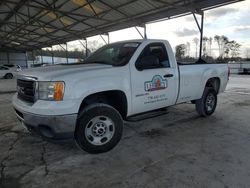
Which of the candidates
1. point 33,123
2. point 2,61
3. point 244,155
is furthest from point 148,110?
point 2,61

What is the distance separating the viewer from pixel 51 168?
299 centimetres

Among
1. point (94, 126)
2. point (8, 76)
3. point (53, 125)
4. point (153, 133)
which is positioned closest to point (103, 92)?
point (94, 126)

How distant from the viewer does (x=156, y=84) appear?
Answer: 13.1 feet

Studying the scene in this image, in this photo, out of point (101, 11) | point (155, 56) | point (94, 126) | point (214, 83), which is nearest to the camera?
point (94, 126)

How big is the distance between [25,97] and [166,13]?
366 inches

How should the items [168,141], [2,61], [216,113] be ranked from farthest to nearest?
[2,61] < [216,113] < [168,141]

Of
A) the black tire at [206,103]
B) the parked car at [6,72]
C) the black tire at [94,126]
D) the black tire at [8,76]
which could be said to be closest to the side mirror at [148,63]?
the black tire at [94,126]

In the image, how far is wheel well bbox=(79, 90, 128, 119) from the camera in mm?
3426

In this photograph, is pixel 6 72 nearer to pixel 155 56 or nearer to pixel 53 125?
pixel 155 56

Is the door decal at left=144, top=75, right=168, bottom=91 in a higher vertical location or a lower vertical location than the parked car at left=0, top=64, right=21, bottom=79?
lower

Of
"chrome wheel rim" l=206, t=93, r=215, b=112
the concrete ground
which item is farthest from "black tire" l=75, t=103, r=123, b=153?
"chrome wheel rim" l=206, t=93, r=215, b=112

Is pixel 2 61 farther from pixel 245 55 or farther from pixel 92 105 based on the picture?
pixel 245 55

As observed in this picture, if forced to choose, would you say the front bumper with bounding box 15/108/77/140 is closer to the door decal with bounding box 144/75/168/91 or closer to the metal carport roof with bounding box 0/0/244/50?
the door decal with bounding box 144/75/168/91

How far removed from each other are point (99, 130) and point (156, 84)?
1.40 metres
